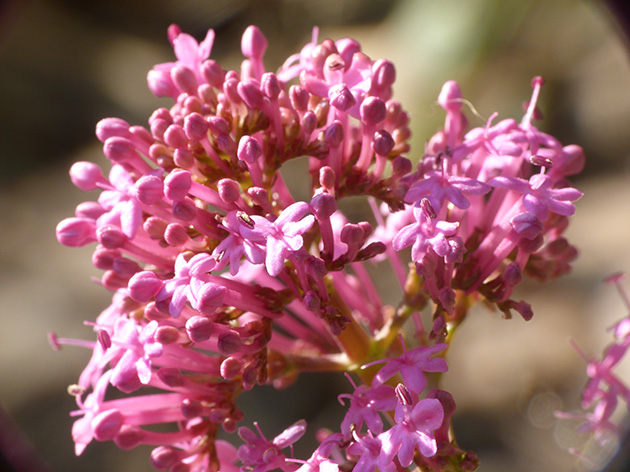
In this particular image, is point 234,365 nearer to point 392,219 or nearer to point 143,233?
point 143,233

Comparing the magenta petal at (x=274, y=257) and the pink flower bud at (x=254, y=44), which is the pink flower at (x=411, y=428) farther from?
the pink flower bud at (x=254, y=44)

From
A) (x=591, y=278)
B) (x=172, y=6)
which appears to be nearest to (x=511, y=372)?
(x=591, y=278)

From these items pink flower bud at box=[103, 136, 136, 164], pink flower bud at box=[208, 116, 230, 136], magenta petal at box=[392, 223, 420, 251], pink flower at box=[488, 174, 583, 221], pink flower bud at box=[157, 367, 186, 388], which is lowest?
pink flower bud at box=[157, 367, 186, 388]

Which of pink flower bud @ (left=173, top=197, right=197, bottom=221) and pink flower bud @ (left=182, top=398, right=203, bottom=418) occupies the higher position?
pink flower bud @ (left=173, top=197, right=197, bottom=221)

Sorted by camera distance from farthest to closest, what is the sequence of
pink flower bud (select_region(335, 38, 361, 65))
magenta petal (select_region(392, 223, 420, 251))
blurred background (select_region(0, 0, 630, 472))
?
1. blurred background (select_region(0, 0, 630, 472))
2. pink flower bud (select_region(335, 38, 361, 65))
3. magenta petal (select_region(392, 223, 420, 251))

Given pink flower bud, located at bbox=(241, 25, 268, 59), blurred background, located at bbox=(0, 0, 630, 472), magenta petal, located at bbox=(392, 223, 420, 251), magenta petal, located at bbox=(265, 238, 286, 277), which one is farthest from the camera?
blurred background, located at bbox=(0, 0, 630, 472)

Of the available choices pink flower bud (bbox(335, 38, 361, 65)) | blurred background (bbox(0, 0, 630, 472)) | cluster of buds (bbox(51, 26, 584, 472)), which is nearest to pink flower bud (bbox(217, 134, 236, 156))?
cluster of buds (bbox(51, 26, 584, 472))

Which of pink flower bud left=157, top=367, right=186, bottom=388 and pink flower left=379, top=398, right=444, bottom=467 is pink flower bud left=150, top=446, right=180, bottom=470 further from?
pink flower left=379, top=398, right=444, bottom=467
